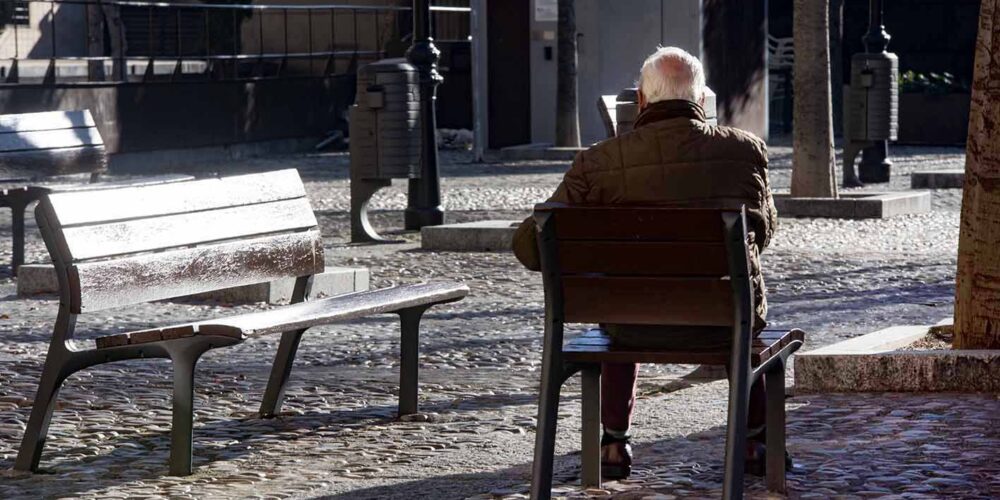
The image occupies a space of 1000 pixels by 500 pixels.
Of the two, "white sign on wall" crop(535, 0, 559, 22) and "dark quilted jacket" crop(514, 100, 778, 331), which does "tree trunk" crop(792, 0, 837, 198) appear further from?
"dark quilted jacket" crop(514, 100, 778, 331)

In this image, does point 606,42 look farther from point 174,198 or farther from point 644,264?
point 644,264

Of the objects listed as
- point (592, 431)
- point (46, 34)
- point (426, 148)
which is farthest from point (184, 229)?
point (46, 34)

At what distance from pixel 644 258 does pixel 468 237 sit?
833cm

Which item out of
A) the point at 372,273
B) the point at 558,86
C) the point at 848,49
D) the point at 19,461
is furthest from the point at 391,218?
the point at 848,49

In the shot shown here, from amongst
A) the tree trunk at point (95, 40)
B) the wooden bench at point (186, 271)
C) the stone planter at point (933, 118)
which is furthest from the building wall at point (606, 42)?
the wooden bench at point (186, 271)

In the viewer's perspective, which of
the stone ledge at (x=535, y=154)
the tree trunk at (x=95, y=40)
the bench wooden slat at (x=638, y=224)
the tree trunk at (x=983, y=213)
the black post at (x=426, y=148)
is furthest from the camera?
the stone ledge at (x=535, y=154)

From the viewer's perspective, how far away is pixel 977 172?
7.37 metres

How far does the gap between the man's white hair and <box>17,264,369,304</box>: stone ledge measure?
512cm

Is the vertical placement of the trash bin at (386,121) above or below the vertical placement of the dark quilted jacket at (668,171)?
below

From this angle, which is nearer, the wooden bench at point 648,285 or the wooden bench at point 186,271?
the wooden bench at point 648,285

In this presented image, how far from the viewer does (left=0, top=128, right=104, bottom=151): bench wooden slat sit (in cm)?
1222

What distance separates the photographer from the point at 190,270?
6.79 metres

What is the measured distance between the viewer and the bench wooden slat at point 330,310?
19.4 feet

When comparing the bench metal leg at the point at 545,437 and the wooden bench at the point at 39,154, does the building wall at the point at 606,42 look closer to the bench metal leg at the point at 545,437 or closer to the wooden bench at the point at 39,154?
the wooden bench at the point at 39,154
